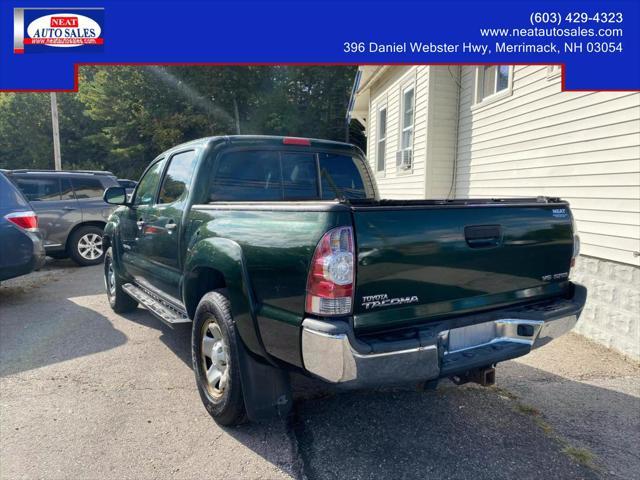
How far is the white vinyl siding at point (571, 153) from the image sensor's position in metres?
4.58

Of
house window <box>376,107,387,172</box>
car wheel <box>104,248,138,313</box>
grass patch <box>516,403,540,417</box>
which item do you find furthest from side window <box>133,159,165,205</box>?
house window <box>376,107,387,172</box>

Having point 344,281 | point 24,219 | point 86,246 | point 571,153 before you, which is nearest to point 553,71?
point 571,153

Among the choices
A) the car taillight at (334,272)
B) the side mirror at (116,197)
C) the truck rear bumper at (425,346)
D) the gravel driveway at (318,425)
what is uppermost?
the side mirror at (116,197)

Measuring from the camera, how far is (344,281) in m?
2.24

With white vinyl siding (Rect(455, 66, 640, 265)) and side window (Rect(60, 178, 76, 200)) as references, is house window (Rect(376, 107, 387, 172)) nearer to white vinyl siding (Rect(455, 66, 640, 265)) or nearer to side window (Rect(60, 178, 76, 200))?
white vinyl siding (Rect(455, 66, 640, 265))

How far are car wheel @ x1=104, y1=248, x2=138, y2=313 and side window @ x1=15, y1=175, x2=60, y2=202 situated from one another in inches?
155

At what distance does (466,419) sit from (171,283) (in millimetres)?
2628

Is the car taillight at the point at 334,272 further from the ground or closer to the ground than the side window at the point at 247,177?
closer to the ground

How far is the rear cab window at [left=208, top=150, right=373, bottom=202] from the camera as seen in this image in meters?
3.64

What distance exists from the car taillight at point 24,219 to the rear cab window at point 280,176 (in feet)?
13.6

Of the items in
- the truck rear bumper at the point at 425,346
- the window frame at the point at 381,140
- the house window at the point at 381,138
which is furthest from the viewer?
the house window at the point at 381,138

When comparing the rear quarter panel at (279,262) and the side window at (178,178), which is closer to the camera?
the rear quarter panel at (279,262)

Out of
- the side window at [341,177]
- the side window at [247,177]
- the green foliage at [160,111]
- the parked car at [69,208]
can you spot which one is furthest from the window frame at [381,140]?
the green foliage at [160,111]

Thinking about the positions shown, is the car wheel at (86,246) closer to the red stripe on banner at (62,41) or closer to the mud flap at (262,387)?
the red stripe on banner at (62,41)
